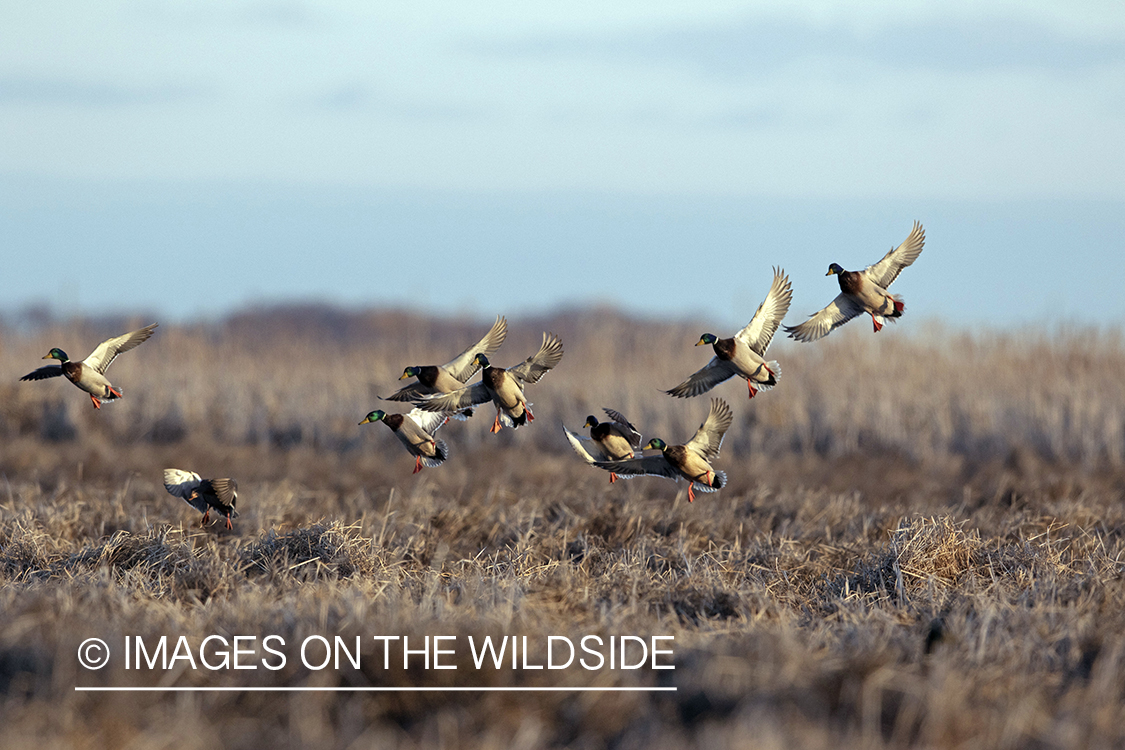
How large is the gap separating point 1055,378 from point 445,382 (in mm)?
10447

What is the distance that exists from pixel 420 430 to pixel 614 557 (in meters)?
2.27

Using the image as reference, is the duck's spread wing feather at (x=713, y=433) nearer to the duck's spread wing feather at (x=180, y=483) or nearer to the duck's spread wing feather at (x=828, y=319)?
the duck's spread wing feather at (x=828, y=319)

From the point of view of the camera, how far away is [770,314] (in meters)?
3.09

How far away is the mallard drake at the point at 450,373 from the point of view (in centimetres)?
306

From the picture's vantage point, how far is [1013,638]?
378 centimetres

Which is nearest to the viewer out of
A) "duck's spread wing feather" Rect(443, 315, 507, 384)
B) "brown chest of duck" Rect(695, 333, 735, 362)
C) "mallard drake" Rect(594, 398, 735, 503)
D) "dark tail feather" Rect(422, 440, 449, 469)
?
"brown chest of duck" Rect(695, 333, 735, 362)

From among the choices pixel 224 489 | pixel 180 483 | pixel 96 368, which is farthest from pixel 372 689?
pixel 180 483

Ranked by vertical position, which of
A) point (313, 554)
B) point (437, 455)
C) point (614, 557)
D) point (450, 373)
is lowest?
point (614, 557)

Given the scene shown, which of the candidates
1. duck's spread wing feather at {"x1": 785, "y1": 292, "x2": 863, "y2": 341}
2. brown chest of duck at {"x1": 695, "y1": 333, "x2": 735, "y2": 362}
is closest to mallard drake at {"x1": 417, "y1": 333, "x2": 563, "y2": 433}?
brown chest of duck at {"x1": 695, "y1": 333, "x2": 735, "y2": 362}

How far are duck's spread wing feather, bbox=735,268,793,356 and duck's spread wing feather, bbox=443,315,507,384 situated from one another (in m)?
0.71

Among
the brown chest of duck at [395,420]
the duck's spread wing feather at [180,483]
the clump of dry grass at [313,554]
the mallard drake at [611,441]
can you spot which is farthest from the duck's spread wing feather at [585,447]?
the duck's spread wing feather at [180,483]

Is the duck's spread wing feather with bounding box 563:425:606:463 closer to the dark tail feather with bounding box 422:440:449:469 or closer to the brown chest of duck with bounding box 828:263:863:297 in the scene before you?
the dark tail feather with bounding box 422:440:449:469

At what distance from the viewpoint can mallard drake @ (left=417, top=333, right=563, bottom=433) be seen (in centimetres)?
300

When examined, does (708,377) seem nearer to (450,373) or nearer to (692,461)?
(692,461)
